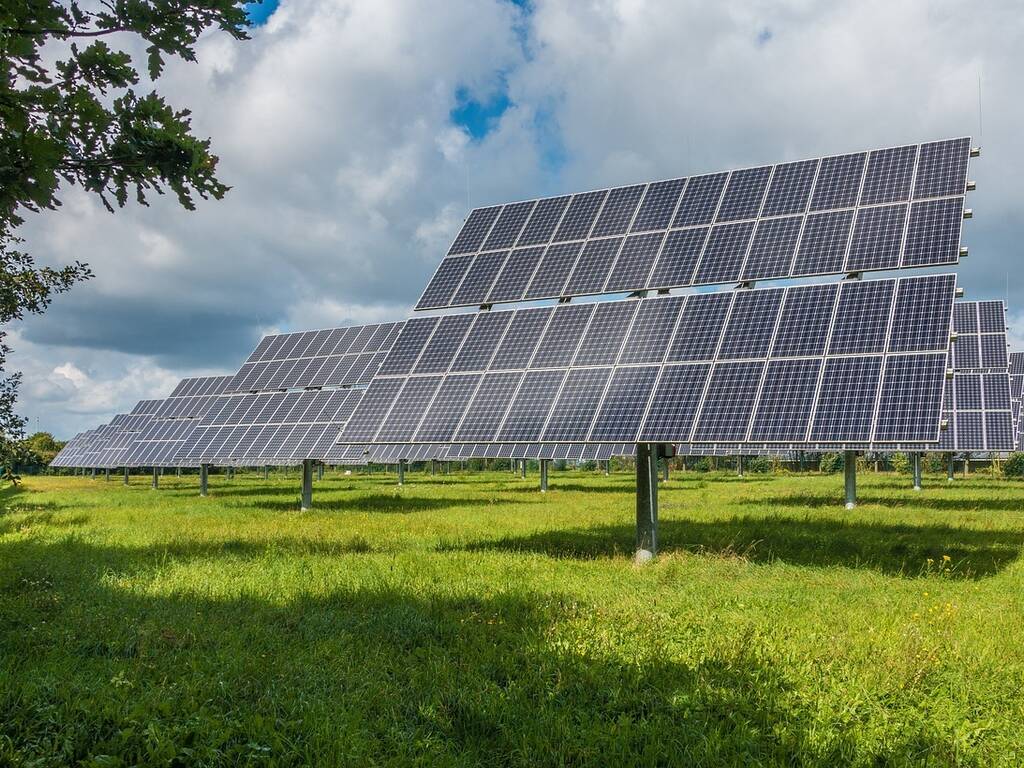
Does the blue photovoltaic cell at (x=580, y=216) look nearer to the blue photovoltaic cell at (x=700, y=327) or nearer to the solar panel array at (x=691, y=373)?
the solar panel array at (x=691, y=373)

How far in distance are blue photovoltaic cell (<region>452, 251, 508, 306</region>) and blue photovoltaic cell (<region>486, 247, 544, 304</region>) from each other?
0.67 feet

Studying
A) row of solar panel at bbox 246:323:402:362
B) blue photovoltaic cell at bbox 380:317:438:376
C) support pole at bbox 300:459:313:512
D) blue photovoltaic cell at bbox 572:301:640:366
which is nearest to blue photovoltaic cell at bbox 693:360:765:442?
blue photovoltaic cell at bbox 572:301:640:366

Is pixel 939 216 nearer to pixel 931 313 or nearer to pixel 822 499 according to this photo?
pixel 931 313

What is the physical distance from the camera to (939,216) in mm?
15305

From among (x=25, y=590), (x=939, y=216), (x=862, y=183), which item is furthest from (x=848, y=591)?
(x=25, y=590)

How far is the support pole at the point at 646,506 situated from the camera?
15.3 m

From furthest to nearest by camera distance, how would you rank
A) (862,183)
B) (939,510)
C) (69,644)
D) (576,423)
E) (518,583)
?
(939,510), (862,183), (576,423), (518,583), (69,644)

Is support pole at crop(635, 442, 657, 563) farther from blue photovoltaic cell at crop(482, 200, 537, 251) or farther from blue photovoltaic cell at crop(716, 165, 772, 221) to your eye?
blue photovoltaic cell at crop(482, 200, 537, 251)

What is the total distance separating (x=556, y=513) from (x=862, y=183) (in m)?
13.2

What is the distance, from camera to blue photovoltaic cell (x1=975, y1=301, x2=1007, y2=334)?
3773cm

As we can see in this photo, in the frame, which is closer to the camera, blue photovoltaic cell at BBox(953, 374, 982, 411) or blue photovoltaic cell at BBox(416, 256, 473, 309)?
blue photovoltaic cell at BBox(416, 256, 473, 309)

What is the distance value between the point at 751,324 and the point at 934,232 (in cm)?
379

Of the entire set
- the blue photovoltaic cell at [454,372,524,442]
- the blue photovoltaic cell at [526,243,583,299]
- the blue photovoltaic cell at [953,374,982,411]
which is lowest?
the blue photovoltaic cell at [454,372,524,442]

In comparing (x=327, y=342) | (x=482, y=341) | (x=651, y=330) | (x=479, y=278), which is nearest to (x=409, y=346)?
(x=482, y=341)
